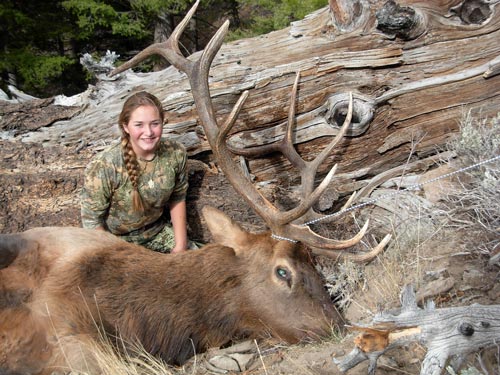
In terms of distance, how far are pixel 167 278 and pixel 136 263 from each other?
0.26 metres

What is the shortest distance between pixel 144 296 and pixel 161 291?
0.40 feet

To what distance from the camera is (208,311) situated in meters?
3.78

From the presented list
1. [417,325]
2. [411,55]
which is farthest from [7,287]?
[411,55]

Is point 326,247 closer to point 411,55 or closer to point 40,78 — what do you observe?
point 411,55

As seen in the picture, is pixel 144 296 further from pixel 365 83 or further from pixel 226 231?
pixel 365 83

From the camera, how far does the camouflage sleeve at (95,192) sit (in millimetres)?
4723

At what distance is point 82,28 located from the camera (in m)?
13.7

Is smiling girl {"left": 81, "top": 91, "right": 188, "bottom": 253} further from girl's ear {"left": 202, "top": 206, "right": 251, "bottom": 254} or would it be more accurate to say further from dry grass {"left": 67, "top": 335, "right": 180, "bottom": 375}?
dry grass {"left": 67, "top": 335, "right": 180, "bottom": 375}

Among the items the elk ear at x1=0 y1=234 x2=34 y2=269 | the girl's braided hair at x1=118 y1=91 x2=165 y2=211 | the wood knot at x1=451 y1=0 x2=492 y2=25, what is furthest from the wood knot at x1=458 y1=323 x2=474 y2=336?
the wood knot at x1=451 y1=0 x2=492 y2=25

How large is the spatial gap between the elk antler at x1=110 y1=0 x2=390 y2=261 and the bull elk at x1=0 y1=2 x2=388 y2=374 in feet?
0.04

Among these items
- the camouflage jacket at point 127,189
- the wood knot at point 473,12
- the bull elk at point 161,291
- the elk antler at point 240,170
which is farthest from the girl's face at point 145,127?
the wood knot at point 473,12

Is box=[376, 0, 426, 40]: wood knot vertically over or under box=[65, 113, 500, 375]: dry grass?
over

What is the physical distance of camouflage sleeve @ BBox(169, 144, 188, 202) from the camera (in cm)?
502

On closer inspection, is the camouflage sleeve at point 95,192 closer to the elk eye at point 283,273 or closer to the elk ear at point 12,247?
the elk ear at point 12,247
